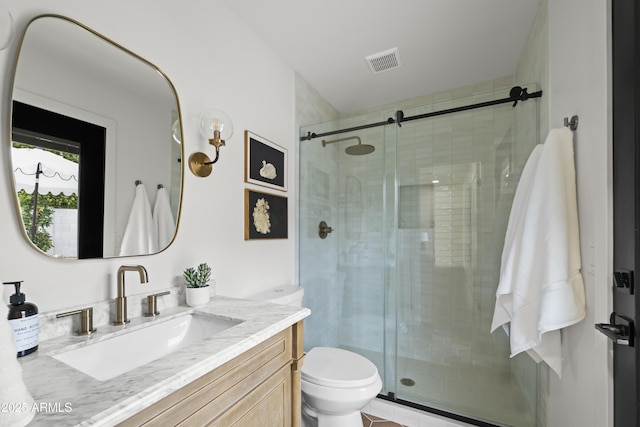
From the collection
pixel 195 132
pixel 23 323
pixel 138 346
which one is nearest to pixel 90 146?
pixel 195 132

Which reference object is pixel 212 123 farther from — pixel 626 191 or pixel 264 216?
pixel 626 191

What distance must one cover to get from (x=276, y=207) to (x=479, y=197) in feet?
4.54

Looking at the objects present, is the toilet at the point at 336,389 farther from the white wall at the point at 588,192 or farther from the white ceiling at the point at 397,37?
the white ceiling at the point at 397,37

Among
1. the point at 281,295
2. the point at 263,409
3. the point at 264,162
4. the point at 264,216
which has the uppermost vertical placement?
the point at 264,162

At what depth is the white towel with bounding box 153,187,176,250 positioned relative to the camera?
1.15m

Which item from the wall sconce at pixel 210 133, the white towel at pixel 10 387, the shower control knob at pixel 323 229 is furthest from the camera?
the shower control knob at pixel 323 229

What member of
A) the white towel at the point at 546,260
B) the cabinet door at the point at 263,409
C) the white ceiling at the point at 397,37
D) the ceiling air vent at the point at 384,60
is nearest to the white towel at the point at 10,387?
the cabinet door at the point at 263,409

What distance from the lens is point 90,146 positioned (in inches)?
37.8

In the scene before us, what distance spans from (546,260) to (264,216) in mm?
1469

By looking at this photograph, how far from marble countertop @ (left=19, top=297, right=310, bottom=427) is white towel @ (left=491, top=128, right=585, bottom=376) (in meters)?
1.11

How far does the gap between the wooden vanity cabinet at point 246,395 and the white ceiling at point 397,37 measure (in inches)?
67.1

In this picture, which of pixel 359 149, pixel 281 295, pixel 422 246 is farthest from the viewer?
pixel 359 149

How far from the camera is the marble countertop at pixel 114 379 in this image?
490 mm

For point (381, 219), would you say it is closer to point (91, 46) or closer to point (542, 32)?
point (542, 32)
